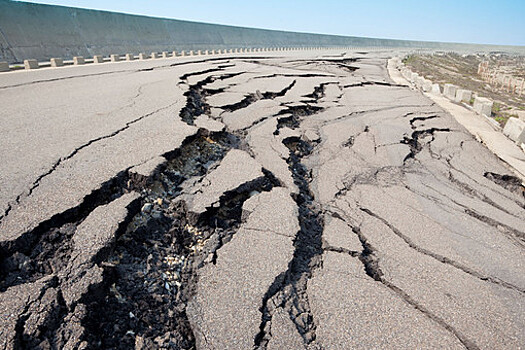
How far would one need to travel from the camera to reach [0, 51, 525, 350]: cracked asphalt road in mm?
1471

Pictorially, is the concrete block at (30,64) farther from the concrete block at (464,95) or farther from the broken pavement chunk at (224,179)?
the concrete block at (464,95)

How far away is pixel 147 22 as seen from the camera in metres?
24.8

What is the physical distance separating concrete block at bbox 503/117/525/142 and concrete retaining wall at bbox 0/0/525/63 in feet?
60.5

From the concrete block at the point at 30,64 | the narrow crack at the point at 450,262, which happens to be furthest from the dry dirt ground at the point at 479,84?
the concrete block at the point at 30,64

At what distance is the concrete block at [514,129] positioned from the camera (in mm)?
4712

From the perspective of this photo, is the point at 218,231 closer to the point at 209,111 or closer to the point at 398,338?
the point at 398,338

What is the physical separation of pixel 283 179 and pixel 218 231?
2.99 feet

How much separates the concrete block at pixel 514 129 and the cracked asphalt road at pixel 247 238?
1218mm

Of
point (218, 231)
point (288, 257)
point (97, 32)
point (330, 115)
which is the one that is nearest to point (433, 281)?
point (288, 257)

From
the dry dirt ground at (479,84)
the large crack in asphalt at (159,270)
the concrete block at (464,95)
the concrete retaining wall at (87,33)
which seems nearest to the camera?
the large crack in asphalt at (159,270)

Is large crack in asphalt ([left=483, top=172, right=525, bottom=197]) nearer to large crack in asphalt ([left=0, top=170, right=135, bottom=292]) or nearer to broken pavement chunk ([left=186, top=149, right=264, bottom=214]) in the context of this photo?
broken pavement chunk ([left=186, top=149, right=264, bottom=214])

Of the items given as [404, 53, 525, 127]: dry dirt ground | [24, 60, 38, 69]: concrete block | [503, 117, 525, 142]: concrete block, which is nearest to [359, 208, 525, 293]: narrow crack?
[503, 117, 525, 142]: concrete block

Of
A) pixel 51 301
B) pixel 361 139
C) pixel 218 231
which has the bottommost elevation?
pixel 361 139

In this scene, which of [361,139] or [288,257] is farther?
[361,139]
